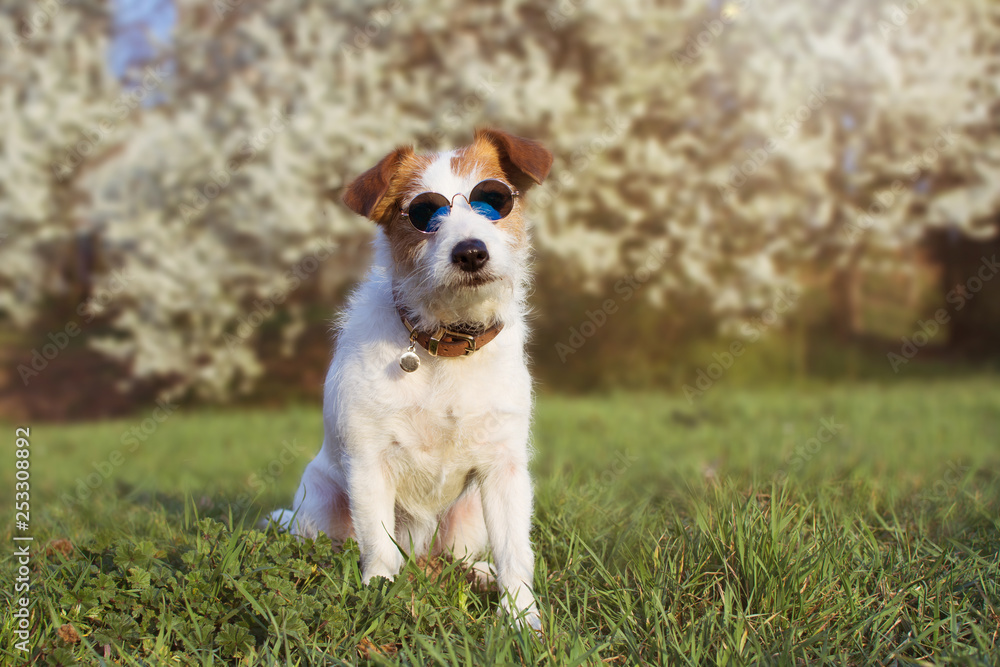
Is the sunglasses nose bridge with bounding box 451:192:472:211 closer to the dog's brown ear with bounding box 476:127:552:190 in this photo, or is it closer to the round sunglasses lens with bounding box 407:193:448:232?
the round sunglasses lens with bounding box 407:193:448:232

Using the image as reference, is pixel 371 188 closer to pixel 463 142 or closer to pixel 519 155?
pixel 519 155

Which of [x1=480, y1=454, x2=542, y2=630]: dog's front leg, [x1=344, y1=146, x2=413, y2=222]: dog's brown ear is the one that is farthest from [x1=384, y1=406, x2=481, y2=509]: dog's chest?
[x1=344, y1=146, x2=413, y2=222]: dog's brown ear

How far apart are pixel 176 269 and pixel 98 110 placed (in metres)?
2.12

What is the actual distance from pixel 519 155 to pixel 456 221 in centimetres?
43

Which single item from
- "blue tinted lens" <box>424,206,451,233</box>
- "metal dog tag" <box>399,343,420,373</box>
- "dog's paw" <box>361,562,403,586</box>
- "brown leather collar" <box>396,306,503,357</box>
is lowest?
"dog's paw" <box>361,562,403,586</box>

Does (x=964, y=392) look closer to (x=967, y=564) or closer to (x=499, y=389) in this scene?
(x=967, y=564)

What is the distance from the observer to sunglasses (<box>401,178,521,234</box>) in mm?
2621

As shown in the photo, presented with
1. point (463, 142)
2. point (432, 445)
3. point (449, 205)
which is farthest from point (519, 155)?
point (463, 142)

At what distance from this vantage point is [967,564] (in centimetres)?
253

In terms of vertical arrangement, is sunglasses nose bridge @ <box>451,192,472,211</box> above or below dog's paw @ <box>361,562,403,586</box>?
above

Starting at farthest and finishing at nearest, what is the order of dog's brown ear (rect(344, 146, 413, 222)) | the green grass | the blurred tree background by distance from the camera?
the blurred tree background < dog's brown ear (rect(344, 146, 413, 222)) < the green grass

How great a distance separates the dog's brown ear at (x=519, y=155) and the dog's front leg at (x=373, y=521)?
1217 mm

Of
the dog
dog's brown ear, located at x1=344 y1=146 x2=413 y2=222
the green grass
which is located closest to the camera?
the green grass

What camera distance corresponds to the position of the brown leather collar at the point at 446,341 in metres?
2.62
